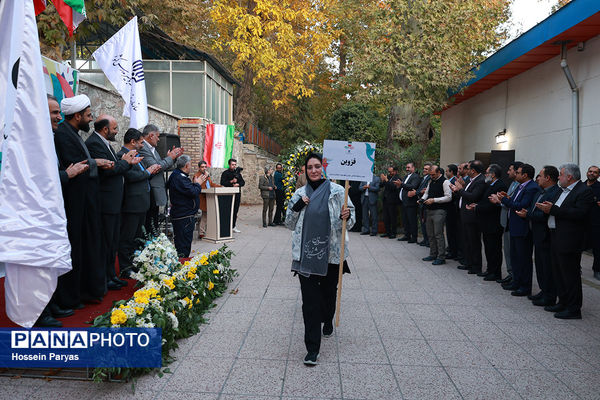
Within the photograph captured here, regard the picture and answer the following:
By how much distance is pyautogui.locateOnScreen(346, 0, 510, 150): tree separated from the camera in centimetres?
1587

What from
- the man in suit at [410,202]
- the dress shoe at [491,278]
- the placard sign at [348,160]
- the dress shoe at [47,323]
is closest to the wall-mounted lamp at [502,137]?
the man in suit at [410,202]

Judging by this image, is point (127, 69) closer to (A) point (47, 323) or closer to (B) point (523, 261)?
(A) point (47, 323)

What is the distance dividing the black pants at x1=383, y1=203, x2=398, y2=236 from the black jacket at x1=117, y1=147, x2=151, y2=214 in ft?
27.4

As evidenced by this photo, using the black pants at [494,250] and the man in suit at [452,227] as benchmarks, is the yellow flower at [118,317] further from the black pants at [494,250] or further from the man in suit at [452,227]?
the man in suit at [452,227]

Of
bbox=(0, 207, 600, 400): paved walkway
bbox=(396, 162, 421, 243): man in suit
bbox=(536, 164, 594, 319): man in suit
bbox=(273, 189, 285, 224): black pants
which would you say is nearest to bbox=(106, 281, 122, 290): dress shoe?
bbox=(0, 207, 600, 400): paved walkway

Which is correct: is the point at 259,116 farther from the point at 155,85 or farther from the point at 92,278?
the point at 92,278

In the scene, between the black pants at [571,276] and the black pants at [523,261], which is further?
the black pants at [523,261]

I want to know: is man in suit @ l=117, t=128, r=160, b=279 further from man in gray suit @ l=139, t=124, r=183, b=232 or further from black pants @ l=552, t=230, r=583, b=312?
black pants @ l=552, t=230, r=583, b=312

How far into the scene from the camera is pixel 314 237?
4.43m

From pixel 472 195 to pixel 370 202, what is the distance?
18.8 ft

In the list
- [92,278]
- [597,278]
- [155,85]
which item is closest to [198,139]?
[155,85]

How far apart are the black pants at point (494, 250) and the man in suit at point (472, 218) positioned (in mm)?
378

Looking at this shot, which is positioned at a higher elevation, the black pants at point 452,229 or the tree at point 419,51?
the tree at point 419,51

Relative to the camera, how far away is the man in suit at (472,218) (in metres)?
8.23
